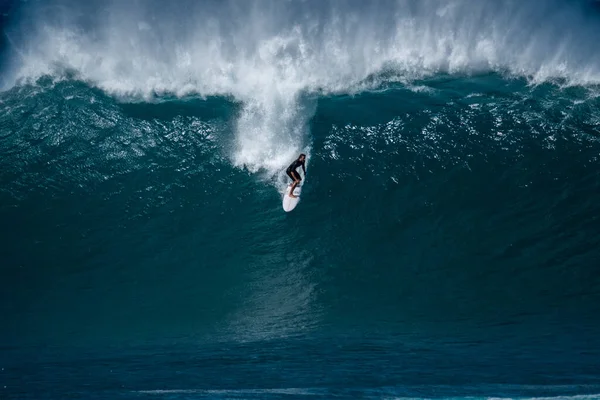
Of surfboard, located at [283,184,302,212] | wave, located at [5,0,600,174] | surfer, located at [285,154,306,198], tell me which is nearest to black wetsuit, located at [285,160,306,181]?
surfer, located at [285,154,306,198]

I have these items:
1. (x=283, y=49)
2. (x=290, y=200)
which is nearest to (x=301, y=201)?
(x=290, y=200)

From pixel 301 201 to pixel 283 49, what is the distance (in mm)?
4094

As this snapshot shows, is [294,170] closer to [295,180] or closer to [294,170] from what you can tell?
[294,170]

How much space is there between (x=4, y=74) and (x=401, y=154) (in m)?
10.7

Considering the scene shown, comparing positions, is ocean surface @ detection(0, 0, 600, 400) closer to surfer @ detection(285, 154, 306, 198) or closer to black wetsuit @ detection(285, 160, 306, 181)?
surfer @ detection(285, 154, 306, 198)

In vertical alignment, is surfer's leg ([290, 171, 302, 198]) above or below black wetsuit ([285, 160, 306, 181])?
below

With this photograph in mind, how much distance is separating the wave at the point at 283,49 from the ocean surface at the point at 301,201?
0.05m

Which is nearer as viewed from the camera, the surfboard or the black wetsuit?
the black wetsuit

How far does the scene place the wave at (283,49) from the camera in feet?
43.0

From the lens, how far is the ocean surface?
31.4ft

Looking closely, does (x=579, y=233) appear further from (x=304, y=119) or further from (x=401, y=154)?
(x=304, y=119)

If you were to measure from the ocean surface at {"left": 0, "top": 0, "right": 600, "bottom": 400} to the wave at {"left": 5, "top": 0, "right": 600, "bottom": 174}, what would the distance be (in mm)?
53

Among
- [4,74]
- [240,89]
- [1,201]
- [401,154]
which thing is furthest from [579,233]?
[4,74]

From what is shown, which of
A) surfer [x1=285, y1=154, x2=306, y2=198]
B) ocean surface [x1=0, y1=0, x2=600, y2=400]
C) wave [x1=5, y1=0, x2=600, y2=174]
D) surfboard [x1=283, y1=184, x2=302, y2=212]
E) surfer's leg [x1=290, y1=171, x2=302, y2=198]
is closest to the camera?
ocean surface [x1=0, y1=0, x2=600, y2=400]
